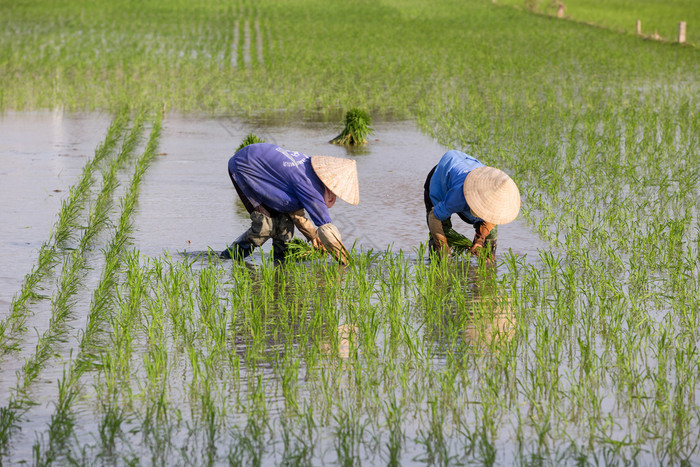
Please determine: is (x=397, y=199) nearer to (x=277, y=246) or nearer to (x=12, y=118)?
(x=277, y=246)

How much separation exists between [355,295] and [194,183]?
154 inches

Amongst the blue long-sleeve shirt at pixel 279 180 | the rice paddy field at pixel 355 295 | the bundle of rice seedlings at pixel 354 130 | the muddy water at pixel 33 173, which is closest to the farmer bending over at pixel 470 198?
the rice paddy field at pixel 355 295

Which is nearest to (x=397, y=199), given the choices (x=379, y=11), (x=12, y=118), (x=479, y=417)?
(x=479, y=417)

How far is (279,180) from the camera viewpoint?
5719mm

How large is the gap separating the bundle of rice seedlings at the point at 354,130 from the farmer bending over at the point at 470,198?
16.9ft

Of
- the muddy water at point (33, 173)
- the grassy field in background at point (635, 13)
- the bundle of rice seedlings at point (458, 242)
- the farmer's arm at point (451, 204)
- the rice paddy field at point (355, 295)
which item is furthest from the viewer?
the grassy field in background at point (635, 13)

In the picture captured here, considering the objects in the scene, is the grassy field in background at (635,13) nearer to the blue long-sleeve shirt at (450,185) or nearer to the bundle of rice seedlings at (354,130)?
the bundle of rice seedlings at (354,130)

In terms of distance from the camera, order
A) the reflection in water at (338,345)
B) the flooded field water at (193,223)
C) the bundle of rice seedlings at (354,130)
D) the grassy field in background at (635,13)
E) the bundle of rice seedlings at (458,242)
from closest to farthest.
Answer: the flooded field water at (193,223) < the reflection in water at (338,345) < the bundle of rice seedlings at (458,242) < the bundle of rice seedlings at (354,130) < the grassy field in background at (635,13)

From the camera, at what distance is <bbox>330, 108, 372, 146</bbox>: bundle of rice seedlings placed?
1096cm

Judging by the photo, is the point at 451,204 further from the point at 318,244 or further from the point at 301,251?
the point at 301,251

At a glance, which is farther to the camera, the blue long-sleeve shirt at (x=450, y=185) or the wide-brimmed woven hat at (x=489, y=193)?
the blue long-sleeve shirt at (x=450, y=185)

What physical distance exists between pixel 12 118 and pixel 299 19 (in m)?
18.6

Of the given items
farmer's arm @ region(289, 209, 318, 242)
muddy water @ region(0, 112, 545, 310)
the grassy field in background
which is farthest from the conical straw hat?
the grassy field in background

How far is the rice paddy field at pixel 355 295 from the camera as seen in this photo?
357 centimetres
